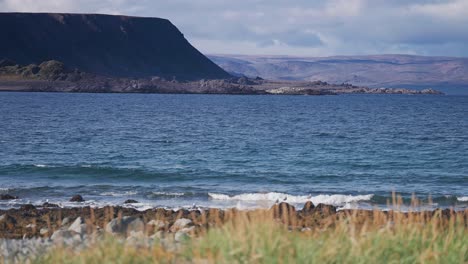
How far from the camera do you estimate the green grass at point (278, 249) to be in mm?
9086

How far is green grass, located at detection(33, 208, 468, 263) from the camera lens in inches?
358

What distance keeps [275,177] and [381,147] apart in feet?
51.9

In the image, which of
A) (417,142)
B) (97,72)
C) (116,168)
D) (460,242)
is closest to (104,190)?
(116,168)

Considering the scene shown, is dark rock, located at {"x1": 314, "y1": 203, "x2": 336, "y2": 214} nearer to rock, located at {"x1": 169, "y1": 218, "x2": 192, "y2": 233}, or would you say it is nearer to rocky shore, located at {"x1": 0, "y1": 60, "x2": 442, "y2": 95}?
rock, located at {"x1": 169, "y1": 218, "x2": 192, "y2": 233}

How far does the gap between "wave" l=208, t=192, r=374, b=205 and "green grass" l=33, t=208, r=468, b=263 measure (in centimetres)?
1461

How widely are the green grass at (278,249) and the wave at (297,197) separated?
14.6 m

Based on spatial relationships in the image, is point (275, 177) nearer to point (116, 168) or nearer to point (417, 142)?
point (116, 168)

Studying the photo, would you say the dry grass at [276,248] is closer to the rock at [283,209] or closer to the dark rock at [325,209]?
the rock at [283,209]

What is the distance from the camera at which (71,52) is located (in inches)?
7697

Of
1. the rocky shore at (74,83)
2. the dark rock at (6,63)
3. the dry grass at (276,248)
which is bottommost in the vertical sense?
the rocky shore at (74,83)

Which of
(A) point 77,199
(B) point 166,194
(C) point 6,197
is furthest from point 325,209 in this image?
(C) point 6,197

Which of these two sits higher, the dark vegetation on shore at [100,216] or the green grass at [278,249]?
the green grass at [278,249]

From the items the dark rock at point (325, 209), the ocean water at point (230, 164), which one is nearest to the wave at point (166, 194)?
the ocean water at point (230, 164)

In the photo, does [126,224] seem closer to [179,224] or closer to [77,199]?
[179,224]
